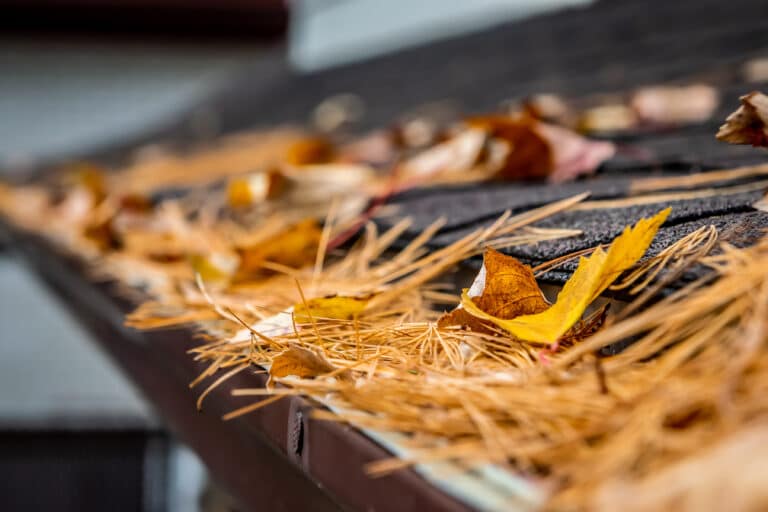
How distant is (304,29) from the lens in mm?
4922

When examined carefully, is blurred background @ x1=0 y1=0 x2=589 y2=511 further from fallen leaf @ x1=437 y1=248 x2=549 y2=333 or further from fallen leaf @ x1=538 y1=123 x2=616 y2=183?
fallen leaf @ x1=437 y1=248 x2=549 y2=333

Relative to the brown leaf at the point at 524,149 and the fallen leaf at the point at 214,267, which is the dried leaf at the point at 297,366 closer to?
the fallen leaf at the point at 214,267

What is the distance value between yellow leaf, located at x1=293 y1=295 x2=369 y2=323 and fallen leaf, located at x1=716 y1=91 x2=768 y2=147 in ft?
1.02

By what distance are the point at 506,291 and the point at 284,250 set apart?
0.34 metres

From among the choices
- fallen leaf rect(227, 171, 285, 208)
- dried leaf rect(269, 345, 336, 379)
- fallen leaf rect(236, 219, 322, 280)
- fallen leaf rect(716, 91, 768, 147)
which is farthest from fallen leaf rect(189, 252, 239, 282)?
fallen leaf rect(716, 91, 768, 147)

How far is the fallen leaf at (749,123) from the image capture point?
58 cm

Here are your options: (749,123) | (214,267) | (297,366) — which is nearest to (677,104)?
(749,123)

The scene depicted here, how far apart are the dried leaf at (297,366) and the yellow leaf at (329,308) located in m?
0.08

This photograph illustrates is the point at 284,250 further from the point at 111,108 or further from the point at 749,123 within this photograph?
the point at 111,108

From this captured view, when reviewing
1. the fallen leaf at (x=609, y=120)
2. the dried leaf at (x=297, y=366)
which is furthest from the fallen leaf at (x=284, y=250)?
the fallen leaf at (x=609, y=120)

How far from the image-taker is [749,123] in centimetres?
59

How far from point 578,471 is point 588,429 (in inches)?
1.3

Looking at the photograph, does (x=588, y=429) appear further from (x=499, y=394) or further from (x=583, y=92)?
(x=583, y=92)

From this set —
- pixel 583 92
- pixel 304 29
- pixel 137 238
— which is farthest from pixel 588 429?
pixel 304 29
